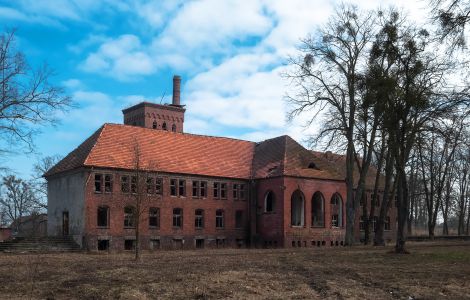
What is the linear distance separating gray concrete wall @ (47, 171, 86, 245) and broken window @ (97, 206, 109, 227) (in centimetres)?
133

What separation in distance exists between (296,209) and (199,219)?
9.64 metres

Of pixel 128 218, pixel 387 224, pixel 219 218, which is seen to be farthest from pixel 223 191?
pixel 387 224

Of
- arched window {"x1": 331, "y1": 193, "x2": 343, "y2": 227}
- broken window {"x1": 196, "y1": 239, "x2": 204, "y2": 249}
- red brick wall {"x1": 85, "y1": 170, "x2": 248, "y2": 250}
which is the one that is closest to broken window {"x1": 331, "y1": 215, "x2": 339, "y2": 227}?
arched window {"x1": 331, "y1": 193, "x2": 343, "y2": 227}

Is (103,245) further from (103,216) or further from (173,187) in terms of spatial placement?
(173,187)

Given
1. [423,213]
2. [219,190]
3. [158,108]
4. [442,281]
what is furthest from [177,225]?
[423,213]

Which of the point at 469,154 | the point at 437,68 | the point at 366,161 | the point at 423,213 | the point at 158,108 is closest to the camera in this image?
the point at 437,68

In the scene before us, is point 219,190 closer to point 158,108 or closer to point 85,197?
point 85,197

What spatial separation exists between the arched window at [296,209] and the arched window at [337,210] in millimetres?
3089

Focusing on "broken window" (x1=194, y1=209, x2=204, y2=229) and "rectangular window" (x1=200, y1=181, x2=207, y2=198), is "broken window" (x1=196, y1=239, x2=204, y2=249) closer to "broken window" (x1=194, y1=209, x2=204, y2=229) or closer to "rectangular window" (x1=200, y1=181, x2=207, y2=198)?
"broken window" (x1=194, y1=209, x2=204, y2=229)

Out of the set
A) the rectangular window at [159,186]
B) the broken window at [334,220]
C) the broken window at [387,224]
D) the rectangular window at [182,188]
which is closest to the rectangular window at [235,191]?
the rectangular window at [182,188]

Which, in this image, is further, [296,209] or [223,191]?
[296,209]

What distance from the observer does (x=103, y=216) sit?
43438mm

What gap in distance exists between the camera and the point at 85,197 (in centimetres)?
4222

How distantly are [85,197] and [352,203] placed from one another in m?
19.4
